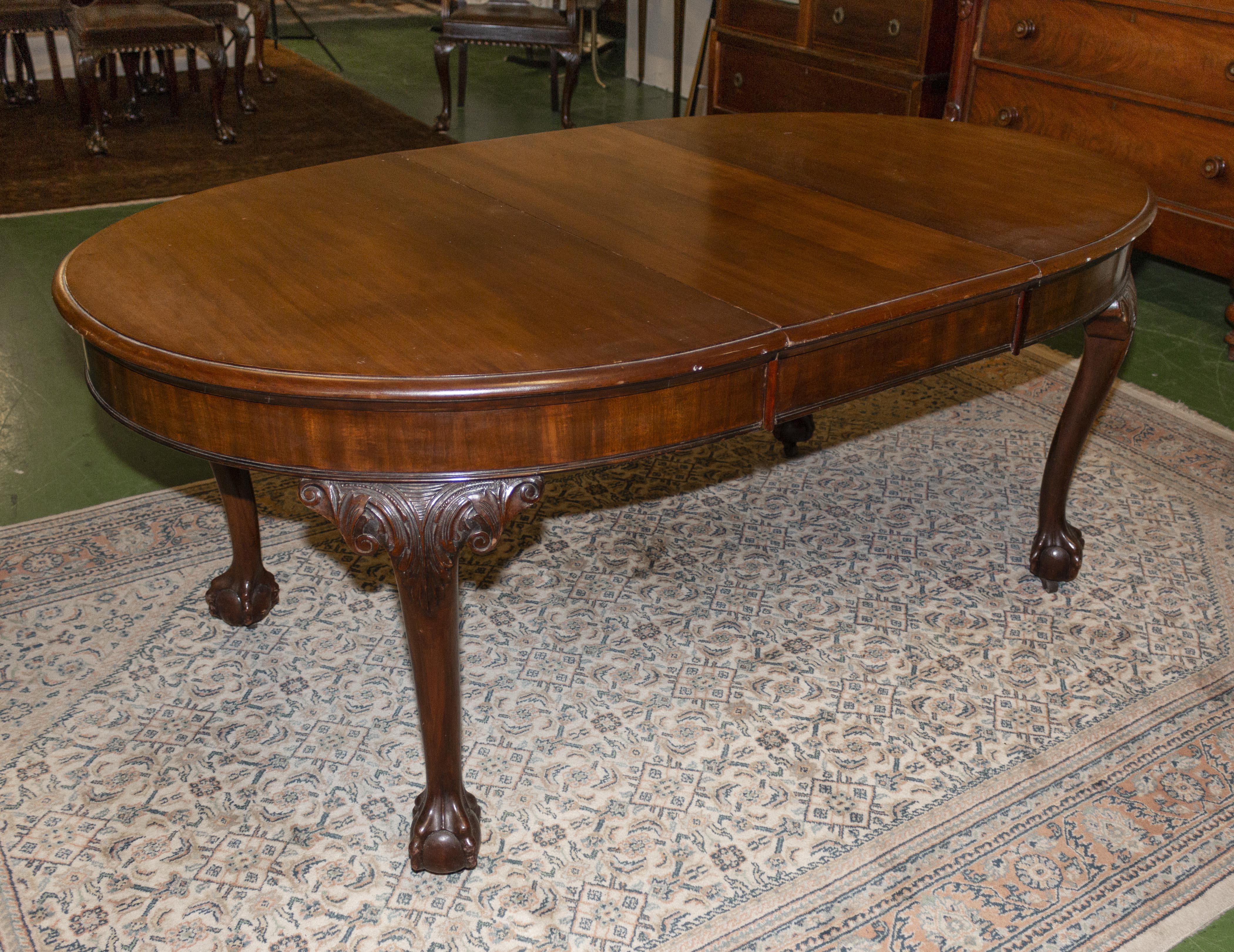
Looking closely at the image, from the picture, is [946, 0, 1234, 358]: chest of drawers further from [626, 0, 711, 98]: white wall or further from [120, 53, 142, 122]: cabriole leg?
[120, 53, 142, 122]: cabriole leg

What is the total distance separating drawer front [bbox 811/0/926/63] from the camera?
4.04m

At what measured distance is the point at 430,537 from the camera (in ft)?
4.91

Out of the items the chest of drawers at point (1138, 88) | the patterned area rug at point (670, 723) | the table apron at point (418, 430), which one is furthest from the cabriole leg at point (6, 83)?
the table apron at point (418, 430)

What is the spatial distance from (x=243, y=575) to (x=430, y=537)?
92cm

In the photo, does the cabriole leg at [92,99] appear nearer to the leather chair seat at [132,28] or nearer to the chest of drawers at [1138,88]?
the leather chair seat at [132,28]

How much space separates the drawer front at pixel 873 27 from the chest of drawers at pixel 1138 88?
210 millimetres

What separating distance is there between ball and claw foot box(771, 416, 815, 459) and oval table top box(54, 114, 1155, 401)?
73cm

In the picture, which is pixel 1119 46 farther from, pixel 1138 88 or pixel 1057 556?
pixel 1057 556

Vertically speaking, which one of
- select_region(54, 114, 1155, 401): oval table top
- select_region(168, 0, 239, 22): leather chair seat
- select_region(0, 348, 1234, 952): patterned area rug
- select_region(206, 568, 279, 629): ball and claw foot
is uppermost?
select_region(54, 114, 1155, 401): oval table top

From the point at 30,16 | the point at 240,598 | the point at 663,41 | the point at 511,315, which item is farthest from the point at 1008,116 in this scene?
the point at 30,16

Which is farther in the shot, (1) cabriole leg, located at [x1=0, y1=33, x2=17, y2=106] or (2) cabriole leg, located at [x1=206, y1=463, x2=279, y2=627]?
(1) cabriole leg, located at [x1=0, y1=33, x2=17, y2=106]

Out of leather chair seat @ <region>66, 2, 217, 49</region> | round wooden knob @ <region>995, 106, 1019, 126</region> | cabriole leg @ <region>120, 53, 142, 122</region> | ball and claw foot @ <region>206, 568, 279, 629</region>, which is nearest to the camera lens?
ball and claw foot @ <region>206, 568, 279, 629</region>

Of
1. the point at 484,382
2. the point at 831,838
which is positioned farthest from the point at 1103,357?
the point at 484,382

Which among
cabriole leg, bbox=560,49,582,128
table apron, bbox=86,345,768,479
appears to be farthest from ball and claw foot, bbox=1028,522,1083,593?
cabriole leg, bbox=560,49,582,128
